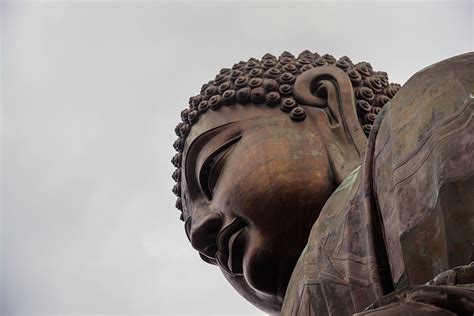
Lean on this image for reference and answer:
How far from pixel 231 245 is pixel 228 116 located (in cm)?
71

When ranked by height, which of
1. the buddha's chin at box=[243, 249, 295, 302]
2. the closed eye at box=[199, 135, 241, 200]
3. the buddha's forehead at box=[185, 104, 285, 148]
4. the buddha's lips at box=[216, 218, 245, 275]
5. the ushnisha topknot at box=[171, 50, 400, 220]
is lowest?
the buddha's chin at box=[243, 249, 295, 302]

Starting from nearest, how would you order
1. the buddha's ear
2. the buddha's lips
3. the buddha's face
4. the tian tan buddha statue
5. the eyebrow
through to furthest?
the tian tan buddha statue → the buddha's face → the buddha's lips → the buddha's ear → the eyebrow

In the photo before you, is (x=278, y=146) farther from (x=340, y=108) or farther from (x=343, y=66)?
(x=343, y=66)

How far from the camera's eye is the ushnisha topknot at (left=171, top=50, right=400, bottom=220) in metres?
4.62

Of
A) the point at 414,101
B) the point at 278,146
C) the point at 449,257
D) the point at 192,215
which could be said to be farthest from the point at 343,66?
the point at 449,257

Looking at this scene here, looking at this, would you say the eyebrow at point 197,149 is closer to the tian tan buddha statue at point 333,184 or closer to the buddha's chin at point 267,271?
the tian tan buddha statue at point 333,184

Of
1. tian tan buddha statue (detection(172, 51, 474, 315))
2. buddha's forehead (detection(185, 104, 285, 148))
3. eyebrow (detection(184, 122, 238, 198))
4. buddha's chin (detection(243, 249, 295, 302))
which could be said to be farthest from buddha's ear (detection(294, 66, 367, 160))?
buddha's chin (detection(243, 249, 295, 302))

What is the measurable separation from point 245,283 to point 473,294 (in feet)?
8.24

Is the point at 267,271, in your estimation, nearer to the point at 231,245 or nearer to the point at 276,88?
the point at 231,245

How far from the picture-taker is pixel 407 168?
303 centimetres

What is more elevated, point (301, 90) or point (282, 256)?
point (301, 90)

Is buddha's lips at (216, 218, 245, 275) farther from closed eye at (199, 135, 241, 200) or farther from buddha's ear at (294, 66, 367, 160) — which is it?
buddha's ear at (294, 66, 367, 160)

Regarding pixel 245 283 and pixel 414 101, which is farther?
pixel 245 283

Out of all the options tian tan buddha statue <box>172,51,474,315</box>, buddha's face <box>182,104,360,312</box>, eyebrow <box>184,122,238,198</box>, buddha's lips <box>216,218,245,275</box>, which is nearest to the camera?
tian tan buddha statue <box>172,51,474,315</box>
